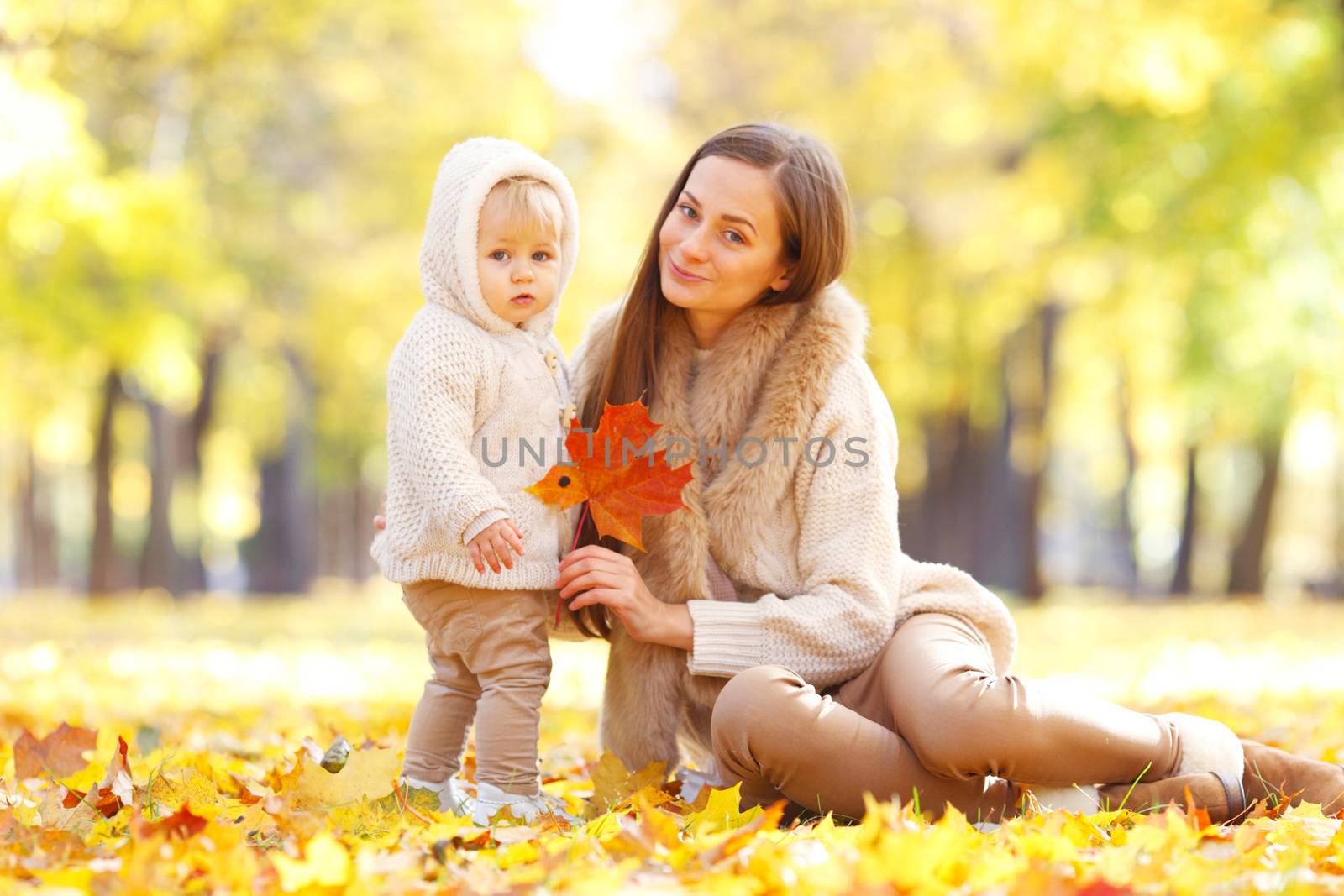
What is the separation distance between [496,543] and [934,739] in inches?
39.2

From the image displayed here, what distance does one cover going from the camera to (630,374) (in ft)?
10.5

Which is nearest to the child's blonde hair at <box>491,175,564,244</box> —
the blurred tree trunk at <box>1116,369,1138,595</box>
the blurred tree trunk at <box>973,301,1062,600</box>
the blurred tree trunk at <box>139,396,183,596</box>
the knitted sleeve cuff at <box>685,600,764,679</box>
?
the knitted sleeve cuff at <box>685,600,764,679</box>

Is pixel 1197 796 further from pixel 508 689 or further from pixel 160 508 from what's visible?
pixel 160 508

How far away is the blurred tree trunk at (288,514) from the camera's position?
15.7m

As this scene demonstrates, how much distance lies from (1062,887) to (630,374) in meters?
1.69

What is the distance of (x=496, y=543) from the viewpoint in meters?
2.75

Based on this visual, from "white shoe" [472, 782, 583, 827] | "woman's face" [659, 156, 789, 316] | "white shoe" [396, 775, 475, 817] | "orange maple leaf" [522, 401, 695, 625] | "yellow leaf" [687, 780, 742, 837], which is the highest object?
"woman's face" [659, 156, 789, 316]

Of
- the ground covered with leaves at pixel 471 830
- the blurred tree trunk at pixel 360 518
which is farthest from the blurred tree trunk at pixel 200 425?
the ground covered with leaves at pixel 471 830

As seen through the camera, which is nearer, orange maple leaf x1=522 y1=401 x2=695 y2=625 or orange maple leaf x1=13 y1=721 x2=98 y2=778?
orange maple leaf x1=522 y1=401 x2=695 y2=625

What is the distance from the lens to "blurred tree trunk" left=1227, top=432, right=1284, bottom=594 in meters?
16.6

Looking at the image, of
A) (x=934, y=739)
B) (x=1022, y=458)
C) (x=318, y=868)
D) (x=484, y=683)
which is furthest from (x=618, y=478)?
(x=1022, y=458)

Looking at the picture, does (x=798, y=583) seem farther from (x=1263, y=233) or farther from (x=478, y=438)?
(x=1263, y=233)

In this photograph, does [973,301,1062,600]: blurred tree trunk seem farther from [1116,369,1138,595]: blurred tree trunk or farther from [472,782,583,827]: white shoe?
[472,782,583,827]: white shoe

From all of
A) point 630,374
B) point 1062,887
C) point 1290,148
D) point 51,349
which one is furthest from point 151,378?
point 1062,887
